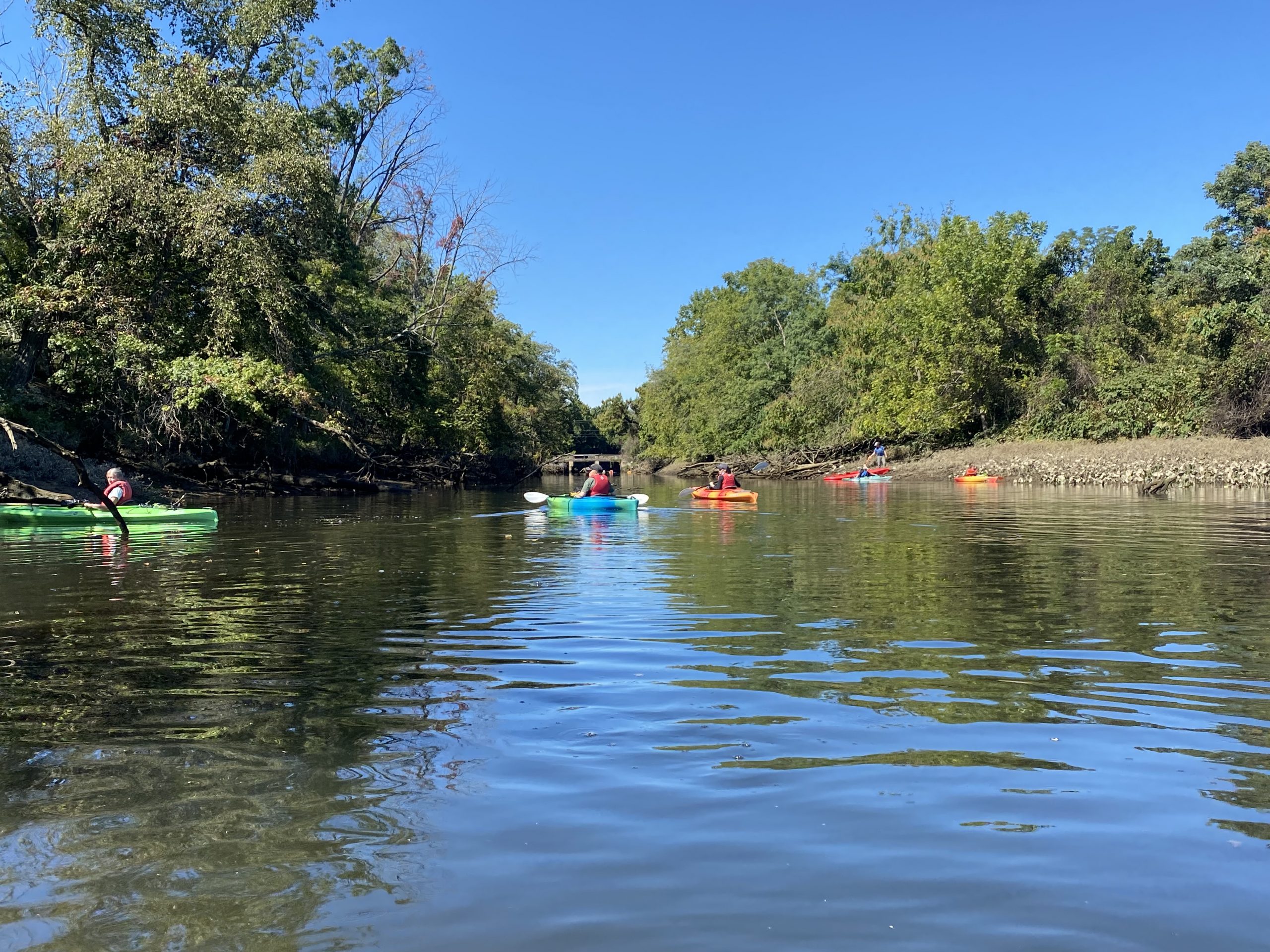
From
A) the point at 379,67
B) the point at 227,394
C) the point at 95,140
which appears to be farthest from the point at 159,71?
the point at 379,67

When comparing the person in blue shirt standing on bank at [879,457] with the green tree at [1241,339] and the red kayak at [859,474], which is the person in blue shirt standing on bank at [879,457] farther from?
the green tree at [1241,339]

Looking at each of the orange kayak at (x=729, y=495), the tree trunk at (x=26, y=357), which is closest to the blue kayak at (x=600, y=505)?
the orange kayak at (x=729, y=495)

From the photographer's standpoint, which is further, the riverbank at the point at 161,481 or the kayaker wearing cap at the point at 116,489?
the riverbank at the point at 161,481

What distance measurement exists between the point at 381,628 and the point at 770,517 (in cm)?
1479

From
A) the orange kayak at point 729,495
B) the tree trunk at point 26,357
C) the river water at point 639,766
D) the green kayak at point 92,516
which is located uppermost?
the tree trunk at point 26,357

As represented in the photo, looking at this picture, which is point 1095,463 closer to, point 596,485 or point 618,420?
point 596,485

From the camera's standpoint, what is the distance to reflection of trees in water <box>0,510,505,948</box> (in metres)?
3.31

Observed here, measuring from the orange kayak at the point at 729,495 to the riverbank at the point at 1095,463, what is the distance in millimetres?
14648

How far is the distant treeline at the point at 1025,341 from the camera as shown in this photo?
1463 inches

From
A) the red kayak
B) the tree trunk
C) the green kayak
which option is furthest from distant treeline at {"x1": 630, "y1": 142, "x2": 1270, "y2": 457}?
the tree trunk

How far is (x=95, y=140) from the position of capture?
24.3 metres

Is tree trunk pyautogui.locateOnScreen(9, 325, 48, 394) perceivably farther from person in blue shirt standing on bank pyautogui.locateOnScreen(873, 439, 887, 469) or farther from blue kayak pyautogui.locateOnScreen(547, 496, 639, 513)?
person in blue shirt standing on bank pyautogui.locateOnScreen(873, 439, 887, 469)

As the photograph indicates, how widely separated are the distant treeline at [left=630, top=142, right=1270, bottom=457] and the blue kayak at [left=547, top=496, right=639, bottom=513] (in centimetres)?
2553

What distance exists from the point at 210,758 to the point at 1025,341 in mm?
51468
